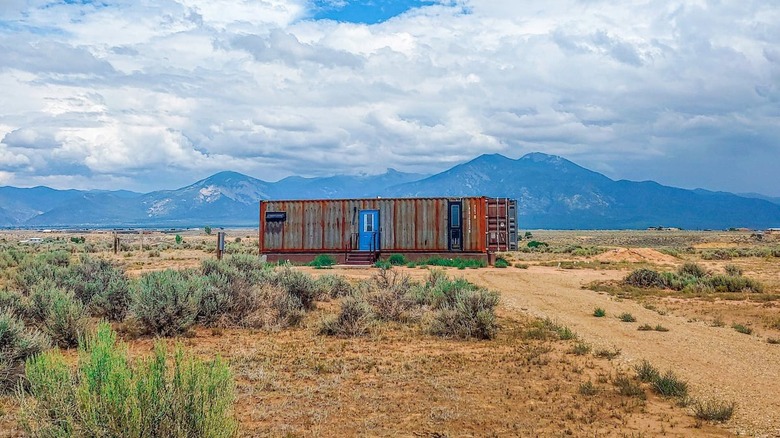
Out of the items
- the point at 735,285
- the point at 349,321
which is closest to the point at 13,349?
the point at 349,321

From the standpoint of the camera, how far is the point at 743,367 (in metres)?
8.73

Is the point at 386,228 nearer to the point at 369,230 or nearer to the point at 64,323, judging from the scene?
the point at 369,230

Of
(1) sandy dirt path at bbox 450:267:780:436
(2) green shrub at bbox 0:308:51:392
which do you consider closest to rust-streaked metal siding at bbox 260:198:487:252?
(1) sandy dirt path at bbox 450:267:780:436

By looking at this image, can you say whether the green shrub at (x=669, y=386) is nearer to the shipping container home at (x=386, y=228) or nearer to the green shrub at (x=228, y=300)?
the green shrub at (x=228, y=300)

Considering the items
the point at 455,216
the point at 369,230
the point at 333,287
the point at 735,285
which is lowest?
the point at 735,285

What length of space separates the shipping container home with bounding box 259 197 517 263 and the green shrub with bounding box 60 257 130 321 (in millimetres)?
14525

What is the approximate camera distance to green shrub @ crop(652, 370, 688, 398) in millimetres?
7168

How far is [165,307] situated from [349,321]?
3199 millimetres

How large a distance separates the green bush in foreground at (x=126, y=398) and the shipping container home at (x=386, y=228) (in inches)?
928

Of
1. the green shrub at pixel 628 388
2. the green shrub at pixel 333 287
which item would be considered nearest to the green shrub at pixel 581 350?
the green shrub at pixel 628 388

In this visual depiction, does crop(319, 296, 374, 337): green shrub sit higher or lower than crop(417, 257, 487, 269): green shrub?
lower

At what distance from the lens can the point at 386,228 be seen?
28688mm

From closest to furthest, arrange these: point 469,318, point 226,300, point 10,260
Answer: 1. point 469,318
2. point 226,300
3. point 10,260

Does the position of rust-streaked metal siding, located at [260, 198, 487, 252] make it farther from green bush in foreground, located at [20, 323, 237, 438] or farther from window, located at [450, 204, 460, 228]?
green bush in foreground, located at [20, 323, 237, 438]
